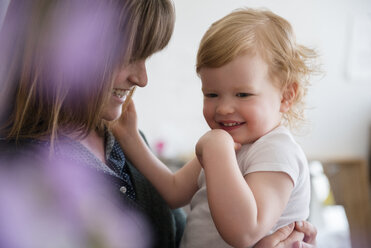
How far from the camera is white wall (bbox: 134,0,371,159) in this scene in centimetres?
318

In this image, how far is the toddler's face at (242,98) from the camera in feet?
2.82

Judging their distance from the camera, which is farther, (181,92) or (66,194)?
(181,92)

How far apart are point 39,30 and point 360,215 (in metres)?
3.21

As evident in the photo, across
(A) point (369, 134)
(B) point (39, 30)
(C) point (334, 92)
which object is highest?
(B) point (39, 30)

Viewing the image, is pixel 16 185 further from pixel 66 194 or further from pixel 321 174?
pixel 321 174

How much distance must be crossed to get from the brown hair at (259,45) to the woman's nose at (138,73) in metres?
0.12

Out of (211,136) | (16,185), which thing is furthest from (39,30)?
(211,136)

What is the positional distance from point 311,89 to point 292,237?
2718 mm

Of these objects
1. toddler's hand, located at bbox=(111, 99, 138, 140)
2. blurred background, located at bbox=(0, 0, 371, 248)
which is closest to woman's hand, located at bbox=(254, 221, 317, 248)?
toddler's hand, located at bbox=(111, 99, 138, 140)

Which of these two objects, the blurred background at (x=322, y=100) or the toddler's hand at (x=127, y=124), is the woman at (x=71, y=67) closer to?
the toddler's hand at (x=127, y=124)

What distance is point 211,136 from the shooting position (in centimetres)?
83

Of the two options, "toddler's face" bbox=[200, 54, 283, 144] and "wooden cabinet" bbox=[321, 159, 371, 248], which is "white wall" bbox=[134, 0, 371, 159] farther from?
"toddler's face" bbox=[200, 54, 283, 144]

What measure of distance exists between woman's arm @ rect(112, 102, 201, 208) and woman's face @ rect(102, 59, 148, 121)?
17cm

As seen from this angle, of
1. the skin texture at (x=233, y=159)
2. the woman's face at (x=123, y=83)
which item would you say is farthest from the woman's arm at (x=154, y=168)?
the woman's face at (x=123, y=83)
